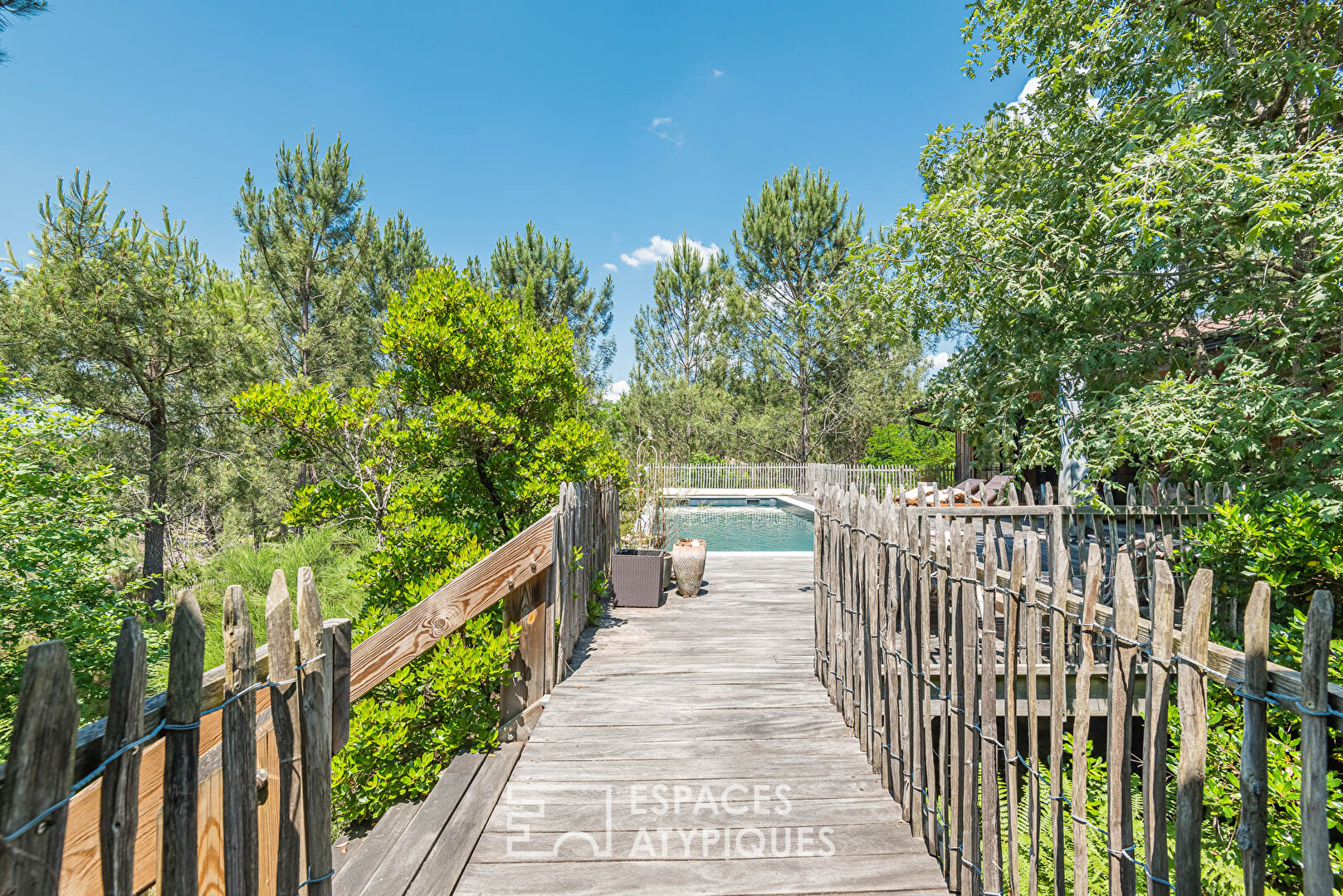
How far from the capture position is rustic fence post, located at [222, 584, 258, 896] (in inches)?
47.4

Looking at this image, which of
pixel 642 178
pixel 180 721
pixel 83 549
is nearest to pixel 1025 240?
pixel 180 721

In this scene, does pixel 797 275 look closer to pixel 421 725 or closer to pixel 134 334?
pixel 134 334

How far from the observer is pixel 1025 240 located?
5.52 m

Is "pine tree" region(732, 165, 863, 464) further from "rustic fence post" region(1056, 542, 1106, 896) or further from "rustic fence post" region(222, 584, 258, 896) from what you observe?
"rustic fence post" region(222, 584, 258, 896)

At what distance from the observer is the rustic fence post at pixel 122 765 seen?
0.90m

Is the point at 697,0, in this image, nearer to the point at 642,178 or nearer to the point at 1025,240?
the point at 1025,240

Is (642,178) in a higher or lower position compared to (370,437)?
higher

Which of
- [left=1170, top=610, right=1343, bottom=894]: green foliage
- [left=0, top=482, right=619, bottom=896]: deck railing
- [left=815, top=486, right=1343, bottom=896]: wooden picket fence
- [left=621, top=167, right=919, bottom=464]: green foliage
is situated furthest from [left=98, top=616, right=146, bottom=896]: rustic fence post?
[left=621, top=167, right=919, bottom=464]: green foliage

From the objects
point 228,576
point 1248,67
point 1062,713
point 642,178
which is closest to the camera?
point 1062,713

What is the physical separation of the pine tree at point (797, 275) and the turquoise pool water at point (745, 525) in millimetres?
6277

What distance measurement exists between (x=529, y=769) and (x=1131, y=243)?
6.06 m

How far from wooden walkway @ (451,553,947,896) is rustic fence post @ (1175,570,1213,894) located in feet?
3.62

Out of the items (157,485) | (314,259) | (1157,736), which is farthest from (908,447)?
(1157,736)

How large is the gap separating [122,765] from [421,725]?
252cm
